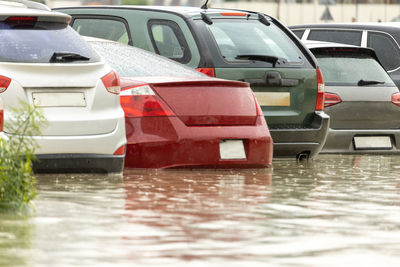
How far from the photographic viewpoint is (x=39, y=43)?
9.91m

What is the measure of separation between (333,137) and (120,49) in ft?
11.0

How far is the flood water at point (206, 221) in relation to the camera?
6.35 meters

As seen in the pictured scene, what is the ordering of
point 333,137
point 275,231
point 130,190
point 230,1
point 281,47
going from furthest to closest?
point 230,1 < point 333,137 < point 281,47 < point 130,190 < point 275,231

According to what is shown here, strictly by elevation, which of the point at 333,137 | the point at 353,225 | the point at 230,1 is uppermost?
the point at 353,225

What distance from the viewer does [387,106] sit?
14227 mm

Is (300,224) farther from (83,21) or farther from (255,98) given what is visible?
(83,21)

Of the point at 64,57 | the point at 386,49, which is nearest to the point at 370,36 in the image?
the point at 386,49

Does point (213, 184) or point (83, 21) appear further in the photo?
point (83, 21)

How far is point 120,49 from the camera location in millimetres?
11461

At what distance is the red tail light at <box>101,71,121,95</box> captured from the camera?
32.4 ft

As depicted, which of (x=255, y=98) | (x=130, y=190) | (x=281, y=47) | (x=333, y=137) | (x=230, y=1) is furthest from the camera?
(x=230, y=1)

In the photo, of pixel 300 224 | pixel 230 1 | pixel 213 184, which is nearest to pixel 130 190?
pixel 213 184

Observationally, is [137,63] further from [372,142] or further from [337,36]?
[337,36]

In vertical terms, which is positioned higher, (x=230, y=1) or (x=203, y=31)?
(x=203, y=31)
